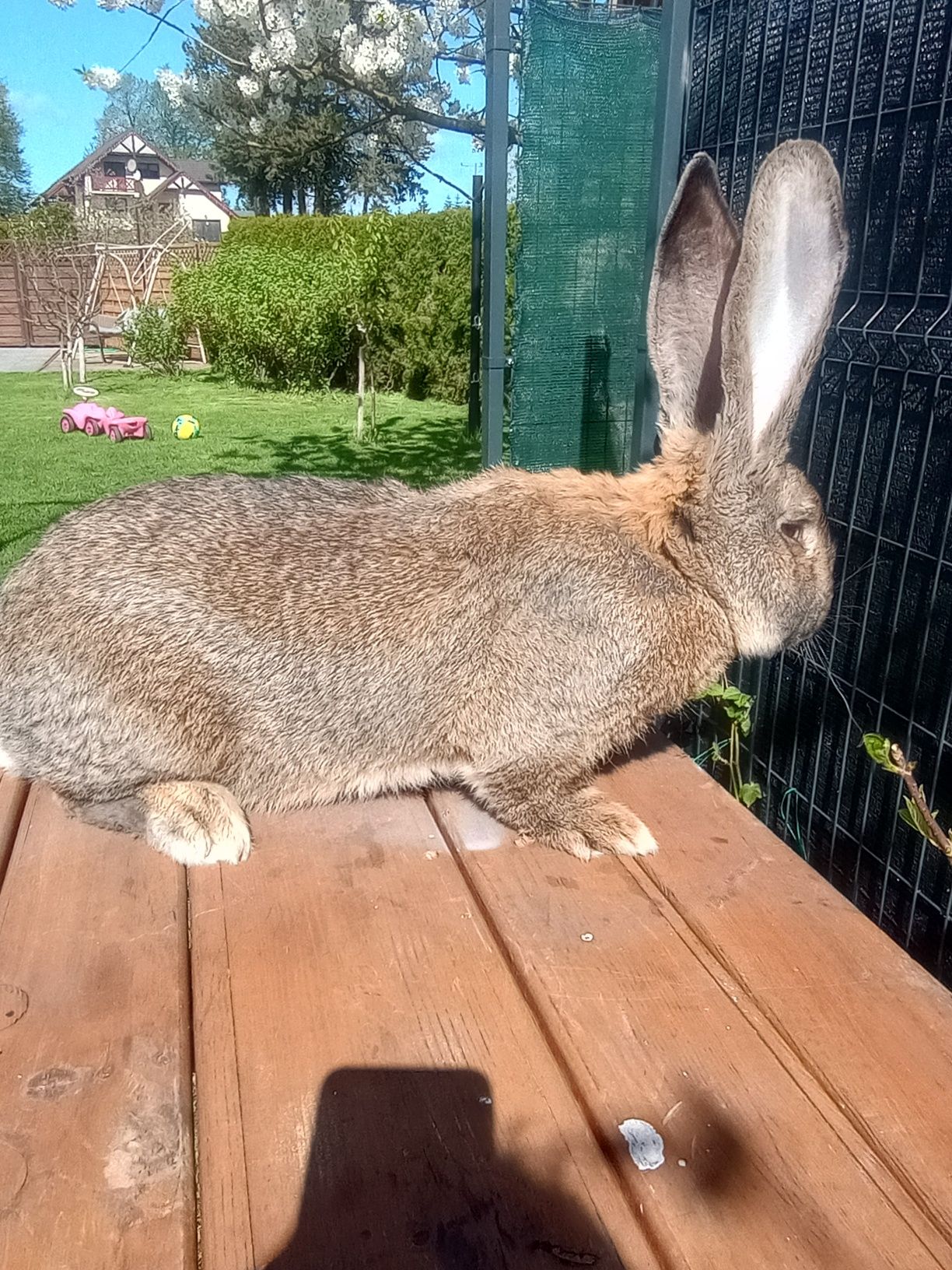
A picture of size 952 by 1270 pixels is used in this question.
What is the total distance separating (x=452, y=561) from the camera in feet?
6.67

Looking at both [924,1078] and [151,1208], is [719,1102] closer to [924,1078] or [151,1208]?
[924,1078]

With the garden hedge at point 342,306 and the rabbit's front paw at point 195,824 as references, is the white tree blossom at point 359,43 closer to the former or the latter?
the garden hedge at point 342,306

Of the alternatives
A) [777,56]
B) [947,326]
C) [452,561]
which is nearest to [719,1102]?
[452,561]

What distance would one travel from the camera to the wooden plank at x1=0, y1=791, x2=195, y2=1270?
43.4 inches

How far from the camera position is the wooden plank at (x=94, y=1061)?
1102 millimetres

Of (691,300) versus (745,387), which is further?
(691,300)

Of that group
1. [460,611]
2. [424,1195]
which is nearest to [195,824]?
[460,611]

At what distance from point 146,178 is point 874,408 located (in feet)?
189

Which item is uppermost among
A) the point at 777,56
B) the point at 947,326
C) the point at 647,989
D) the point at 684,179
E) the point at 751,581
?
the point at 777,56

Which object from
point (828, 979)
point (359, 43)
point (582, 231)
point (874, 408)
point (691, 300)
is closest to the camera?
point (828, 979)

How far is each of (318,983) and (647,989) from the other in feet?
1.74

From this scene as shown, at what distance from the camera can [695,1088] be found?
1317mm

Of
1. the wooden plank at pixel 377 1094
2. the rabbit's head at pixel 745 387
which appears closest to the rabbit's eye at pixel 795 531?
the rabbit's head at pixel 745 387

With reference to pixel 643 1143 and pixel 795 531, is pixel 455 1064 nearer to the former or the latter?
pixel 643 1143
